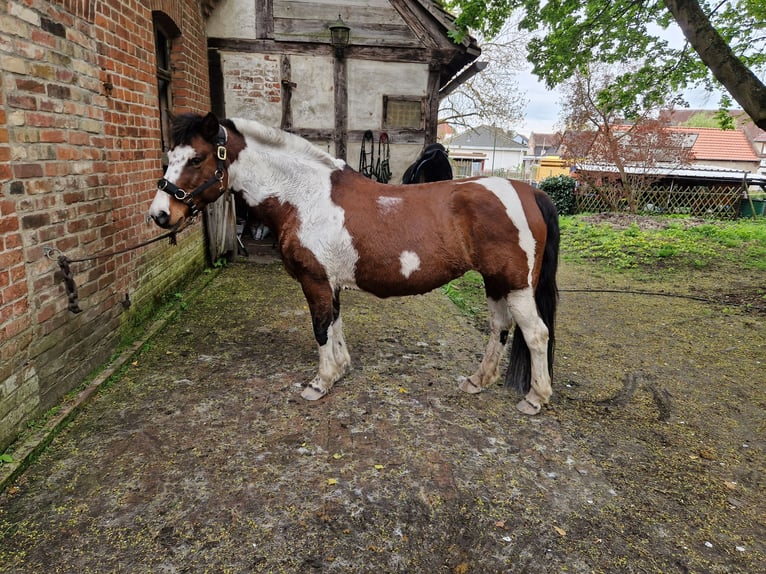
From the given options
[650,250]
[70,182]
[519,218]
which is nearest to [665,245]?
[650,250]

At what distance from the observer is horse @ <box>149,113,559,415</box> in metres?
3.16

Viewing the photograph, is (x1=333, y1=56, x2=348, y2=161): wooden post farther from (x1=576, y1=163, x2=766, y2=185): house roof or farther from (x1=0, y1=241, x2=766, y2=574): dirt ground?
(x1=576, y1=163, x2=766, y2=185): house roof

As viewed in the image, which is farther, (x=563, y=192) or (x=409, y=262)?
(x=563, y=192)

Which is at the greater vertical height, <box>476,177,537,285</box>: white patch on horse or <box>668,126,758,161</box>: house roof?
<box>668,126,758,161</box>: house roof

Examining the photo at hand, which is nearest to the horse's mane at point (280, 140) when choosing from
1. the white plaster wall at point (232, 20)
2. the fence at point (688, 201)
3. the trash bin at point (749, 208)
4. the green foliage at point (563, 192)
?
the white plaster wall at point (232, 20)

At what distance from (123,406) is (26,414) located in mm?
576

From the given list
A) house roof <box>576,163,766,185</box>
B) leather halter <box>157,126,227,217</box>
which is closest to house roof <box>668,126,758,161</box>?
house roof <box>576,163,766,185</box>

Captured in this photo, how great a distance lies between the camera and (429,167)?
7387 millimetres

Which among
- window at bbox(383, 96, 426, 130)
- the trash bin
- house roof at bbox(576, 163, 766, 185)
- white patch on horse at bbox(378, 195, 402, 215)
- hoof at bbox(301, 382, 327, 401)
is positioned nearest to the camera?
white patch on horse at bbox(378, 195, 402, 215)

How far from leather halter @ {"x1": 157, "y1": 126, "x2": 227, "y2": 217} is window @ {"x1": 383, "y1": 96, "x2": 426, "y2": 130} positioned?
Result: 5.04 meters

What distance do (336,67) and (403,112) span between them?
1.29m

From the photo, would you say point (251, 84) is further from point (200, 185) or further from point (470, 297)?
point (200, 185)

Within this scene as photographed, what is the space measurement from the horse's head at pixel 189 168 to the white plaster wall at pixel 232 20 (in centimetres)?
501

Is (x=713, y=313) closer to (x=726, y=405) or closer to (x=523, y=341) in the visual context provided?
(x=726, y=405)
